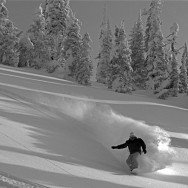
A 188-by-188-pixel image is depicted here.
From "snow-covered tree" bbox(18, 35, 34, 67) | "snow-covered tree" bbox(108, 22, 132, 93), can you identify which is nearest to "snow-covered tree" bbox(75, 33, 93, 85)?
"snow-covered tree" bbox(108, 22, 132, 93)

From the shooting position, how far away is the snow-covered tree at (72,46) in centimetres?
5862

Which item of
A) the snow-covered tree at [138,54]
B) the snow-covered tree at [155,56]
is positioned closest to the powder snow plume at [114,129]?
the snow-covered tree at [155,56]

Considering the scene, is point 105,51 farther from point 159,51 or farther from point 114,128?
point 114,128

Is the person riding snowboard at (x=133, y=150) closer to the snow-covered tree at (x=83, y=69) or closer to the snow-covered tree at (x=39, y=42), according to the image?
the snow-covered tree at (x=83, y=69)

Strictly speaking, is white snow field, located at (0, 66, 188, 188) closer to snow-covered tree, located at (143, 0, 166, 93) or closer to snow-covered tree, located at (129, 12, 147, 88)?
snow-covered tree, located at (143, 0, 166, 93)

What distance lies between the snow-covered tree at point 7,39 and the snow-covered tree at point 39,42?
8.54ft

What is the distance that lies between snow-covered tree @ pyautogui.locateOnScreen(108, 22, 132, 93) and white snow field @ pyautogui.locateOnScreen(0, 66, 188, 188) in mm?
30154

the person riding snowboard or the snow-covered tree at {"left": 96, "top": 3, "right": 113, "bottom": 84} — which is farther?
the snow-covered tree at {"left": 96, "top": 3, "right": 113, "bottom": 84}

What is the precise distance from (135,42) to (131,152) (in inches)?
2216

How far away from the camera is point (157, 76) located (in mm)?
59500

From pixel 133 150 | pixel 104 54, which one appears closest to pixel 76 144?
pixel 133 150

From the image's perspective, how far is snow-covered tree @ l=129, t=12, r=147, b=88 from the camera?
6581cm

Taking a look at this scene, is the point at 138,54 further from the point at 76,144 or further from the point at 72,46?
the point at 76,144

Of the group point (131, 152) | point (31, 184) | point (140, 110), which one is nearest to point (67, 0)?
point (140, 110)
